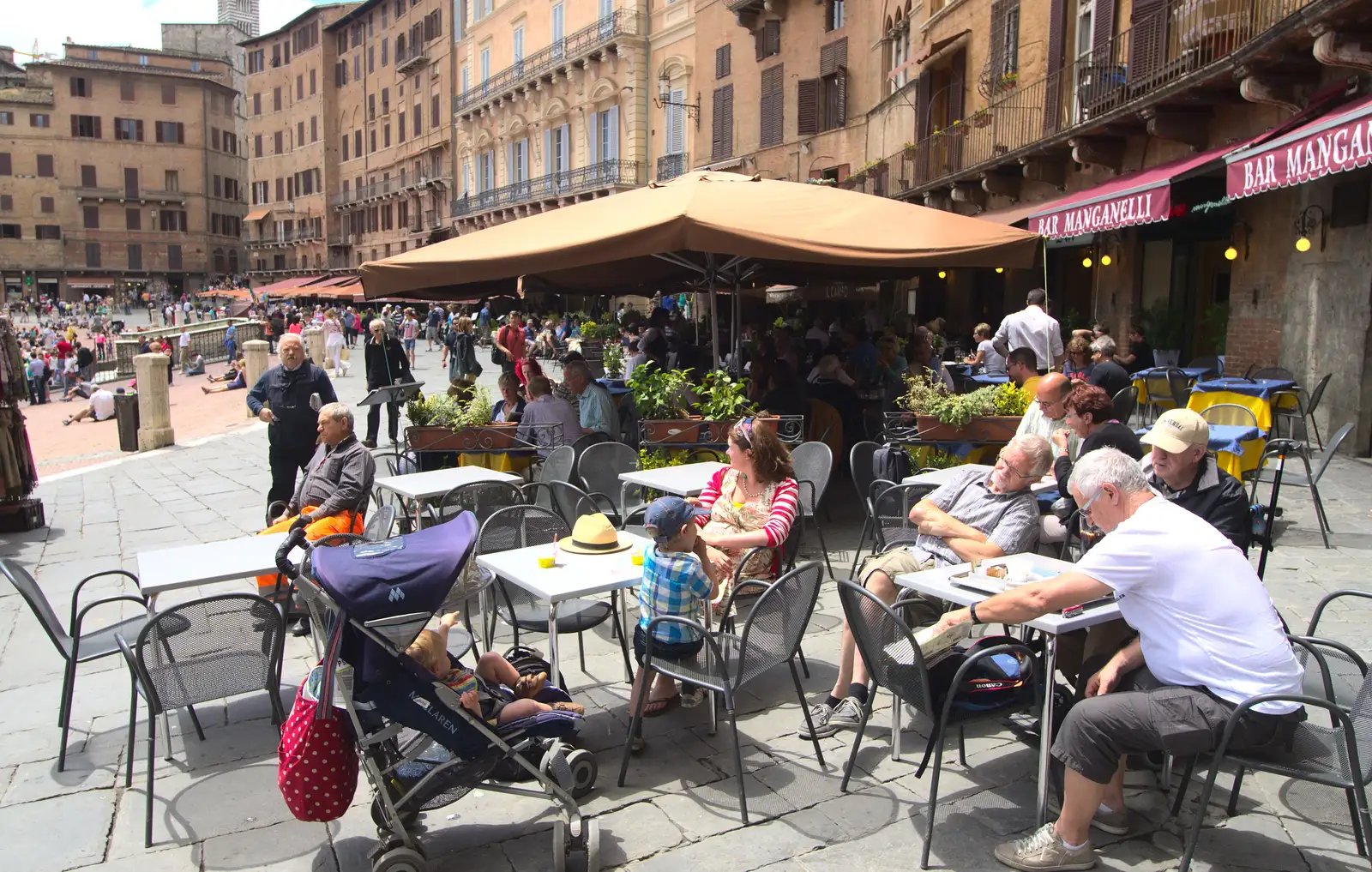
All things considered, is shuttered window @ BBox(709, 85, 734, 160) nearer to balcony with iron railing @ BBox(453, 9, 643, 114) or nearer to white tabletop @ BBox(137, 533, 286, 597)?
balcony with iron railing @ BBox(453, 9, 643, 114)

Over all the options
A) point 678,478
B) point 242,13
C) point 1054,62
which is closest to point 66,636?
point 678,478

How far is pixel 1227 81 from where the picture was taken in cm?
1023

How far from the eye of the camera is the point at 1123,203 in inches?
408

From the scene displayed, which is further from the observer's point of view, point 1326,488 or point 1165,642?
point 1326,488

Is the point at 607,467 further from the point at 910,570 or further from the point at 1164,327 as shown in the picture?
the point at 1164,327

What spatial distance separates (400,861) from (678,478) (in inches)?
123

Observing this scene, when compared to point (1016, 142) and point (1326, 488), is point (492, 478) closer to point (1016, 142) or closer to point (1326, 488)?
point (1326, 488)

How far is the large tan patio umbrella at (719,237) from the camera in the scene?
5.69 meters

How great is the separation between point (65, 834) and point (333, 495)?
212cm

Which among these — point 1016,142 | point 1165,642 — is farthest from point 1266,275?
point 1165,642

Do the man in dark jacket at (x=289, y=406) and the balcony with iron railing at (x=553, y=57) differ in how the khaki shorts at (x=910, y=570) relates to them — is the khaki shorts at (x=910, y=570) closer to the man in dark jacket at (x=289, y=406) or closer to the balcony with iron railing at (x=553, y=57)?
the man in dark jacket at (x=289, y=406)

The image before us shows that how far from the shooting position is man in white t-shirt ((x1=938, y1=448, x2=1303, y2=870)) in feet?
8.98

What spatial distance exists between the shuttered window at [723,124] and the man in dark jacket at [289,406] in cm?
2229

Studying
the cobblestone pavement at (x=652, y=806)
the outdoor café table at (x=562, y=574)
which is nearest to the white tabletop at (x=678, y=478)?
the cobblestone pavement at (x=652, y=806)
